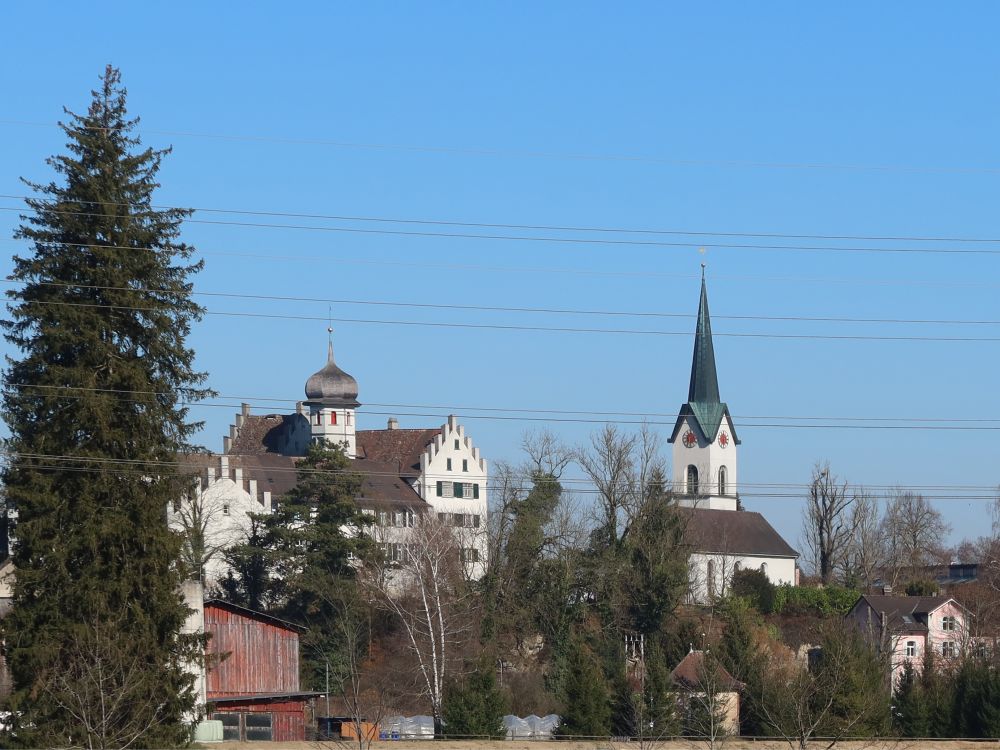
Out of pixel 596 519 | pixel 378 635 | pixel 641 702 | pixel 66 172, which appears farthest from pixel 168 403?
pixel 596 519

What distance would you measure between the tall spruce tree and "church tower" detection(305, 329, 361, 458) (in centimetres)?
7379

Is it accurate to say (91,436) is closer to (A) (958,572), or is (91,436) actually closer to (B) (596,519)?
(B) (596,519)

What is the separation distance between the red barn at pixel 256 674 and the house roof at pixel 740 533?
63.2 m

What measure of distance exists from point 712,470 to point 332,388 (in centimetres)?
3768

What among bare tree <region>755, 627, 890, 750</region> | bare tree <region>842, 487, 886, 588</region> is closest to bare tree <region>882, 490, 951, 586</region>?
bare tree <region>842, 487, 886, 588</region>

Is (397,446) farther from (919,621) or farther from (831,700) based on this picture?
(831,700)

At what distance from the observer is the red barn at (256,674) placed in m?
53.2

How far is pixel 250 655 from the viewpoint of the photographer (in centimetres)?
5478

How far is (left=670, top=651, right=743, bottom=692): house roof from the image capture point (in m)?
52.9

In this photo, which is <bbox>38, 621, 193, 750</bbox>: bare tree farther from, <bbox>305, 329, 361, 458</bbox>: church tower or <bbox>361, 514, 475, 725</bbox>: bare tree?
<bbox>305, 329, 361, 458</bbox>: church tower

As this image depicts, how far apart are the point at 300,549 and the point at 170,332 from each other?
3669 centimetres

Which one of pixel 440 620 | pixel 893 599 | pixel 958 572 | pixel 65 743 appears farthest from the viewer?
pixel 958 572

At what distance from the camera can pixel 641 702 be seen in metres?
51.1

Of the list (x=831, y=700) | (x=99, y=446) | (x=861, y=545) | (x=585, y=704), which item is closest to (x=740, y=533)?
(x=861, y=545)
